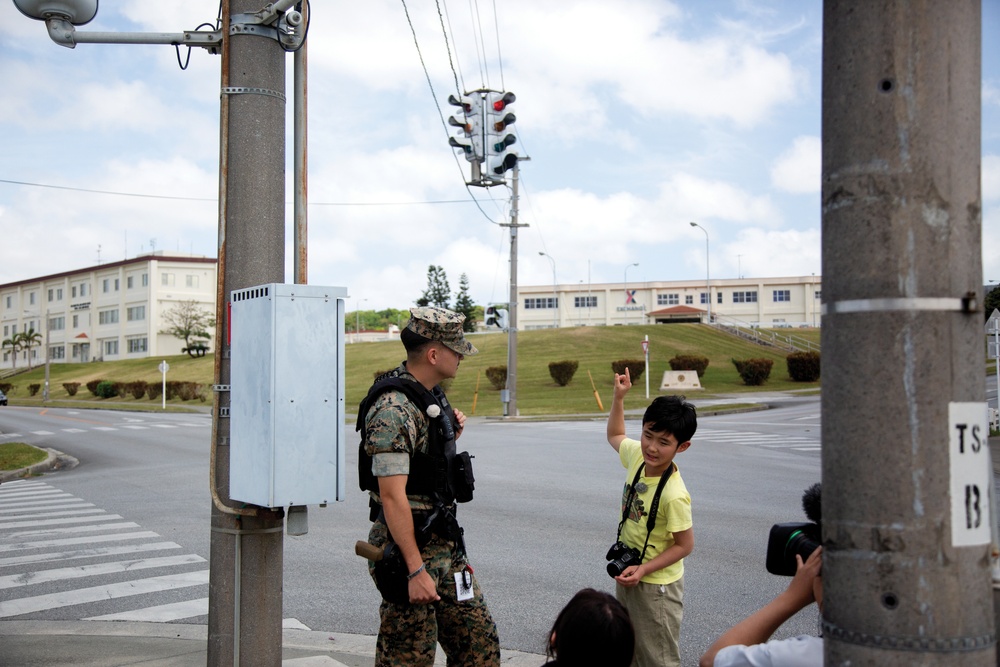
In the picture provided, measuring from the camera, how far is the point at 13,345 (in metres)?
107

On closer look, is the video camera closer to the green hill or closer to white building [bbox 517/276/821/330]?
the green hill

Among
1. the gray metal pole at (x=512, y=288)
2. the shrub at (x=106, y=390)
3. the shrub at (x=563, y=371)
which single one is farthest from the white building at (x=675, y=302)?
the gray metal pole at (x=512, y=288)

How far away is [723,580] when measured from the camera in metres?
7.29

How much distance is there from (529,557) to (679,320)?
101 meters

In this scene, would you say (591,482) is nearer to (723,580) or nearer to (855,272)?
(723,580)

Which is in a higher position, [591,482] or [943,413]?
[943,413]

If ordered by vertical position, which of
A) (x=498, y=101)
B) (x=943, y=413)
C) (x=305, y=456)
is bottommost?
(x=305, y=456)

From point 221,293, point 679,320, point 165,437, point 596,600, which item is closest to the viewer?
point 596,600

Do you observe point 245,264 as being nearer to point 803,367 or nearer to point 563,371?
point 563,371

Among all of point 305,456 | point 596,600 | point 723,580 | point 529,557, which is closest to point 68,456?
point 529,557

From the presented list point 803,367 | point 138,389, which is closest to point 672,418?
point 803,367

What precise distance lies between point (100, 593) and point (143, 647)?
1938mm

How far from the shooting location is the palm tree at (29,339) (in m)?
106

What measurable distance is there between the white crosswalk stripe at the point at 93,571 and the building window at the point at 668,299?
345ft
